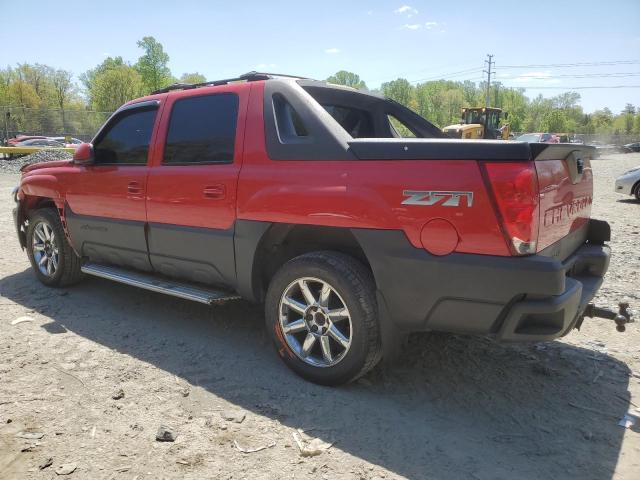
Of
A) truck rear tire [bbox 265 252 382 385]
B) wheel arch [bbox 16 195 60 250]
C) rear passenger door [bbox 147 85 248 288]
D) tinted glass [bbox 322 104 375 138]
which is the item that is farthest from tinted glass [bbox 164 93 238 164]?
wheel arch [bbox 16 195 60 250]

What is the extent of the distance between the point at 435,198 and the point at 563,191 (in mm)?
876

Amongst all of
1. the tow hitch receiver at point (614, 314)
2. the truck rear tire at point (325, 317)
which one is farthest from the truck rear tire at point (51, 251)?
the tow hitch receiver at point (614, 314)

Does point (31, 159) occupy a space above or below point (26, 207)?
above

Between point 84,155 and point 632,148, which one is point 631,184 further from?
point 632,148

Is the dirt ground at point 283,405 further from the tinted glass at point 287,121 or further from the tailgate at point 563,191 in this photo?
the tinted glass at point 287,121

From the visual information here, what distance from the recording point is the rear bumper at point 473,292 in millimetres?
2512

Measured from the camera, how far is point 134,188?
4.23m

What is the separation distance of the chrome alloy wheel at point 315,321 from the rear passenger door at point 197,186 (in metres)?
0.57

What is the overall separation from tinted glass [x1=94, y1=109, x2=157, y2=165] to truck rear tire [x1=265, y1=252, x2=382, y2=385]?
6.25ft

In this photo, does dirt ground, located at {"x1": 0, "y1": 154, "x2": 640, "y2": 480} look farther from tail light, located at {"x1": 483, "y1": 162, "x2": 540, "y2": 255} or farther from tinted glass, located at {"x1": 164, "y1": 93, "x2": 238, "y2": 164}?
tinted glass, located at {"x1": 164, "y1": 93, "x2": 238, "y2": 164}

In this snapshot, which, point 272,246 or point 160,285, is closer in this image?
point 272,246

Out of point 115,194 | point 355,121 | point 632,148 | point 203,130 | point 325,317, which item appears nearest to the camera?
point 325,317

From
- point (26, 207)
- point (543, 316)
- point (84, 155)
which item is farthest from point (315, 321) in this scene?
point (26, 207)

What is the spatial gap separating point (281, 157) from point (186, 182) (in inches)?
36.7
